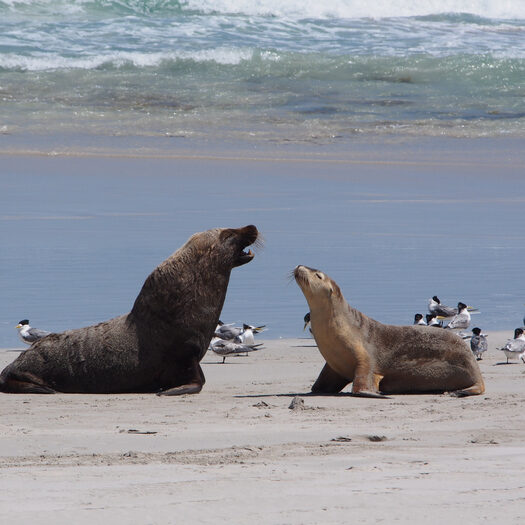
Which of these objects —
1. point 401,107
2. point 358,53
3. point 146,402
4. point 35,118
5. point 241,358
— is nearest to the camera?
point 146,402

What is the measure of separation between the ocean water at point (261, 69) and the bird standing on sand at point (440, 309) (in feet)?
45.1

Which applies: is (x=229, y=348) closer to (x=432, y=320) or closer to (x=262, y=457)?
(x=432, y=320)

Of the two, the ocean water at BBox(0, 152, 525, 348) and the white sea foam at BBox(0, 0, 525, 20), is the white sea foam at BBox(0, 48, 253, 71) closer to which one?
the white sea foam at BBox(0, 0, 525, 20)

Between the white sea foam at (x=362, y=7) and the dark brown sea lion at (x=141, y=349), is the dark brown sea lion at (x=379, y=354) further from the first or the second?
the white sea foam at (x=362, y=7)

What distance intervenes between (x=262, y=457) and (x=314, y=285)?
2732mm

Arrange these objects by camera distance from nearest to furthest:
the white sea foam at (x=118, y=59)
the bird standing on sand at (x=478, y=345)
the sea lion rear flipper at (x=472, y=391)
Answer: the sea lion rear flipper at (x=472, y=391), the bird standing on sand at (x=478, y=345), the white sea foam at (x=118, y=59)

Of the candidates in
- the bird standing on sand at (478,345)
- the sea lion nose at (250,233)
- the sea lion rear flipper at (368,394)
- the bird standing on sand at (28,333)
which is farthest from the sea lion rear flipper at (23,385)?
the bird standing on sand at (478,345)

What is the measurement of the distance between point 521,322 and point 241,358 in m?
2.88

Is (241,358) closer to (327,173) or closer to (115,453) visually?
(115,453)

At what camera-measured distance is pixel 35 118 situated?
90.0 feet

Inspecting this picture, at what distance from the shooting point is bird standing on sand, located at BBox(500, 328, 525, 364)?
937 centimetres

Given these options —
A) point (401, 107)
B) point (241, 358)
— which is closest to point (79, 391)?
point (241, 358)

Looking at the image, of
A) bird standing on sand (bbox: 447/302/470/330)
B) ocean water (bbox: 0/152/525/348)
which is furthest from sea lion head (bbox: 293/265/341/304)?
bird standing on sand (bbox: 447/302/470/330)

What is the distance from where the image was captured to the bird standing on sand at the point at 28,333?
9156mm
